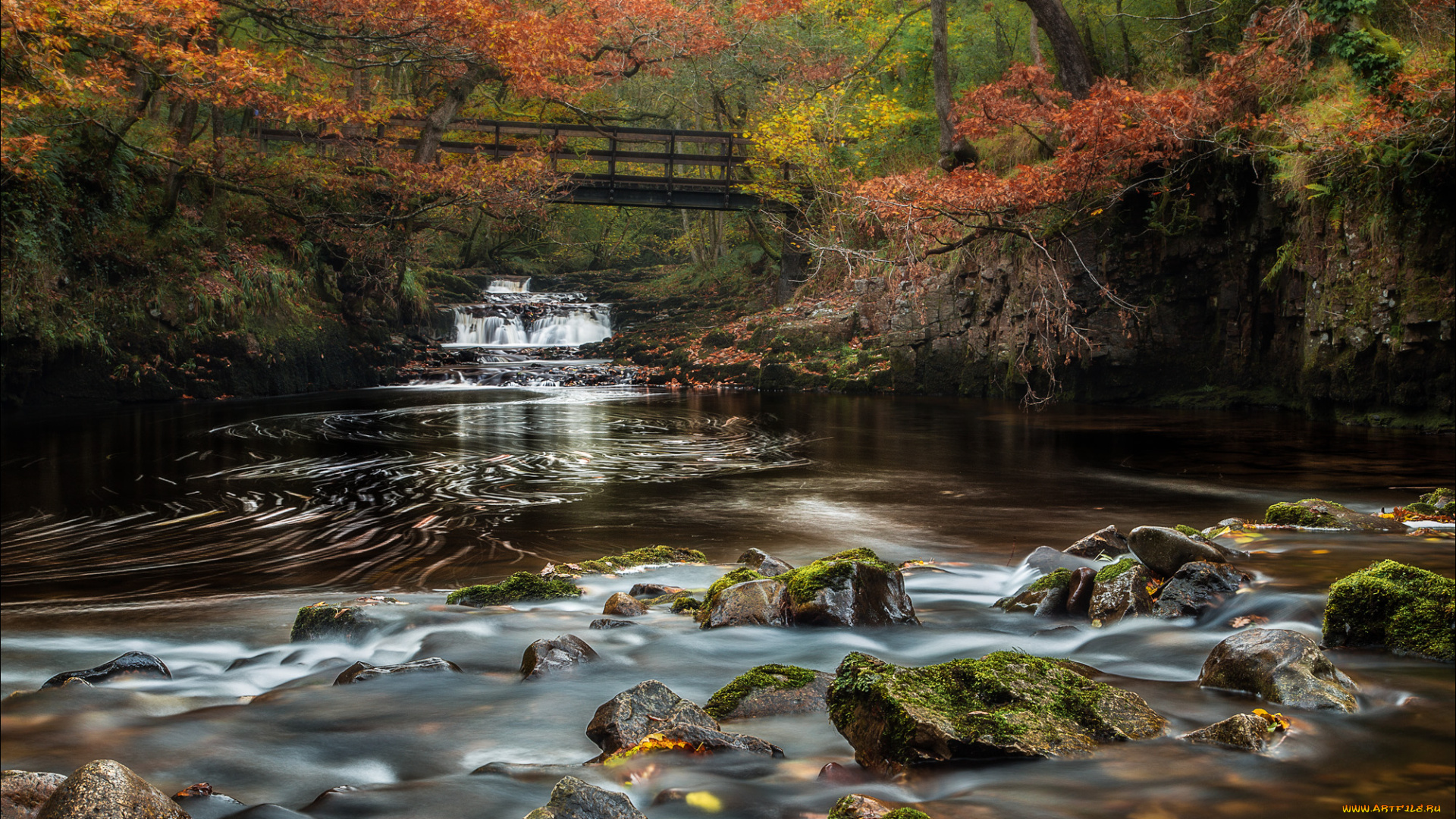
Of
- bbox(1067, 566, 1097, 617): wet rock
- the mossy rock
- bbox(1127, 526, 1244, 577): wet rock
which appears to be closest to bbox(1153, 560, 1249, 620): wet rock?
bbox(1127, 526, 1244, 577): wet rock

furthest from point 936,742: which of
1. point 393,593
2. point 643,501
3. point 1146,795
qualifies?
point 643,501

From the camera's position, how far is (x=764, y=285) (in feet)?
103

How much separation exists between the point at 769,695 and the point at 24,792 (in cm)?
233

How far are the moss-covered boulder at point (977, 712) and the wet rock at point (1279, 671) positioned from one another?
0.52 metres

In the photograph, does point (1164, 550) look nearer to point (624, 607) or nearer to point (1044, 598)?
point (1044, 598)

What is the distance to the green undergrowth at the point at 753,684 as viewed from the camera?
3625mm

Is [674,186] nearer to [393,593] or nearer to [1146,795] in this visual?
[393,593]

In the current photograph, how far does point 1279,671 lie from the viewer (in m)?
3.55

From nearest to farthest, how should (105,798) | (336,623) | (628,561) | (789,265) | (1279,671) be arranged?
(105,798) < (1279,671) < (336,623) < (628,561) < (789,265)

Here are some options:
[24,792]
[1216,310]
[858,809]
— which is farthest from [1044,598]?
[1216,310]

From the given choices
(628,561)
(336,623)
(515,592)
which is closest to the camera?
(336,623)

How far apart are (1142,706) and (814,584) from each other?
1.78 m

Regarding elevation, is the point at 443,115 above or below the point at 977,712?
above

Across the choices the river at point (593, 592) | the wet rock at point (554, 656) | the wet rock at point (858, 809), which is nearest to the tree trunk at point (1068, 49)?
the river at point (593, 592)
